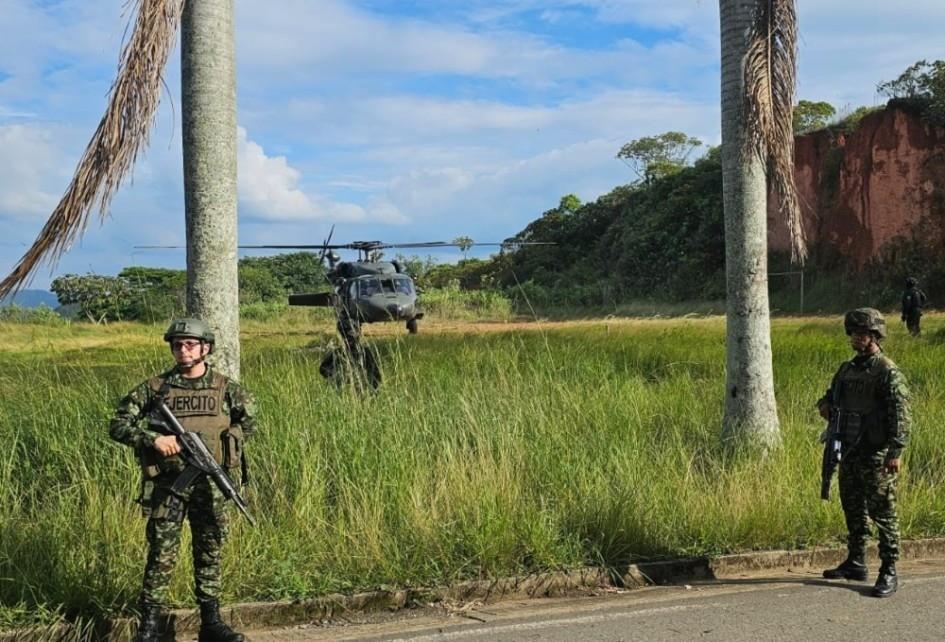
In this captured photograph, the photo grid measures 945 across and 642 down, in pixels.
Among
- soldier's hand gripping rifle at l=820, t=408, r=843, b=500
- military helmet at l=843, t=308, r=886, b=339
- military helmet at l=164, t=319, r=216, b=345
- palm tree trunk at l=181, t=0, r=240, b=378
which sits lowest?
soldier's hand gripping rifle at l=820, t=408, r=843, b=500

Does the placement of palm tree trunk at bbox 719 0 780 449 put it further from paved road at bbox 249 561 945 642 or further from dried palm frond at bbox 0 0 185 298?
dried palm frond at bbox 0 0 185 298

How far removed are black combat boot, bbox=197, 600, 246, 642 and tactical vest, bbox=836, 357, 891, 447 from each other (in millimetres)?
3805

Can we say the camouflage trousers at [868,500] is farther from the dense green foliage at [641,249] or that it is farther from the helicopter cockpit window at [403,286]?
the dense green foliage at [641,249]

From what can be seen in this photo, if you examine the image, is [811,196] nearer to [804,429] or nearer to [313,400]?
[804,429]

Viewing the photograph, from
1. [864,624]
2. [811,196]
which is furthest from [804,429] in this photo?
[811,196]

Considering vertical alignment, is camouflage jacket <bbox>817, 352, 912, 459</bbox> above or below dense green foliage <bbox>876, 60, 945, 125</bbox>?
below

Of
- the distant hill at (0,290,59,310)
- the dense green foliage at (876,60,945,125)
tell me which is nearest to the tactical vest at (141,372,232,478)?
the distant hill at (0,290,59,310)

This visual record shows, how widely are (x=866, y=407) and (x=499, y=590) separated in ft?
8.30

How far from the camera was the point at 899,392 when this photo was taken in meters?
5.34

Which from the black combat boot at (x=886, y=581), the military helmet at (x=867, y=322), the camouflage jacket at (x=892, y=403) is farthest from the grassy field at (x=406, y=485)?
the military helmet at (x=867, y=322)

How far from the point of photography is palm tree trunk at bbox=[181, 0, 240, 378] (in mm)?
6168

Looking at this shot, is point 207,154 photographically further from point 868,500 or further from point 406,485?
point 868,500

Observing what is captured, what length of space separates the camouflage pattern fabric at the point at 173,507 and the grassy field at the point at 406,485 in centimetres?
46

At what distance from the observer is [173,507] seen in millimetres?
4359
